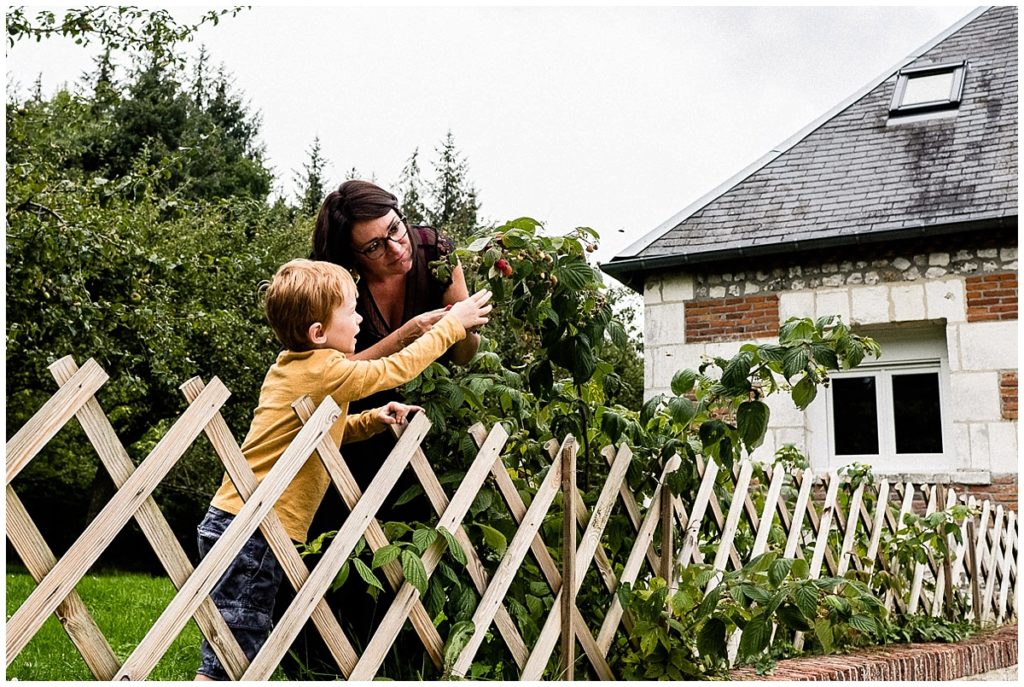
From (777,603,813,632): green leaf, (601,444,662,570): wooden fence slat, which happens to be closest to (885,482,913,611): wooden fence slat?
(601,444,662,570): wooden fence slat

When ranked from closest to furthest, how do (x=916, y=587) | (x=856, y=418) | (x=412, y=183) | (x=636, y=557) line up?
1. (x=636, y=557)
2. (x=916, y=587)
3. (x=856, y=418)
4. (x=412, y=183)

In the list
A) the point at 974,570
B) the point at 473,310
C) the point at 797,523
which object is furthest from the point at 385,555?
the point at 974,570

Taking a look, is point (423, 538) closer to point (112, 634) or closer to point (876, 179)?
point (112, 634)

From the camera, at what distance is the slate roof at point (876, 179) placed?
700 centimetres

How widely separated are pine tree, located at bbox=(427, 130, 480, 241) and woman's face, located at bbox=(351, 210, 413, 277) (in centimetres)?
1564

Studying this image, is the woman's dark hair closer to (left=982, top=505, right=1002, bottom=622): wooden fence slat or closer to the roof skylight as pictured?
(left=982, top=505, right=1002, bottom=622): wooden fence slat

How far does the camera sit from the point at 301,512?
2.20 meters

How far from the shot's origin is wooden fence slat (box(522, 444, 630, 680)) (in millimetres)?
2451

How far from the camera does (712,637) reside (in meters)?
2.50

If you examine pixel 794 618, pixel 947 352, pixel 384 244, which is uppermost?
pixel 384 244

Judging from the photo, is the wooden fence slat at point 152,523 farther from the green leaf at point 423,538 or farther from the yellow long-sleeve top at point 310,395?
the green leaf at point 423,538

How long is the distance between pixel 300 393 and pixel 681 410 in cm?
109

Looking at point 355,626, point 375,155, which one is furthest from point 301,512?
point 375,155

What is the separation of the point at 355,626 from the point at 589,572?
0.71 metres
